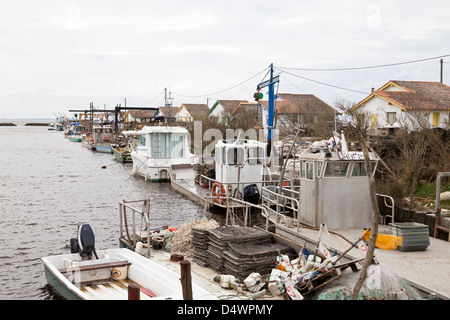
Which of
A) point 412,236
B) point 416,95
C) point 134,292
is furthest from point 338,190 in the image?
point 416,95

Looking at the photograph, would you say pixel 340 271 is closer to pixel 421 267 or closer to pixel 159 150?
pixel 421 267

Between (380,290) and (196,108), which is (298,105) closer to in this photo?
(196,108)

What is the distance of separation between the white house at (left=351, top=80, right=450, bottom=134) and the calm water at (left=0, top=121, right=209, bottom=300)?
53.9 feet

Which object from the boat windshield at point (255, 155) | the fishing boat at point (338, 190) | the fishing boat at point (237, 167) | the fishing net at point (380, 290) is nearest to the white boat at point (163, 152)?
the fishing boat at point (237, 167)

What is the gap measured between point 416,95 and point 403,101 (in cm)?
260

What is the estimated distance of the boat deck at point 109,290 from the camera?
34.0 feet

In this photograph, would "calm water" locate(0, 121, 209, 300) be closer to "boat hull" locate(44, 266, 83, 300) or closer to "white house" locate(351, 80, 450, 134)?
"boat hull" locate(44, 266, 83, 300)

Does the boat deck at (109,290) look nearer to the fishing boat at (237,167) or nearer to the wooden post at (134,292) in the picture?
the wooden post at (134,292)

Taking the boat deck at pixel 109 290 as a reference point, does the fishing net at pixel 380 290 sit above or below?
above

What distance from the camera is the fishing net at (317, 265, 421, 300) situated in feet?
24.3

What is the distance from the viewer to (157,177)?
33719 millimetres

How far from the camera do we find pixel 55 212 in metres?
23.6

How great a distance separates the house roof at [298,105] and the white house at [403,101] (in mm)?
5609

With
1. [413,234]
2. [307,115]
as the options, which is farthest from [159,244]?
[307,115]
